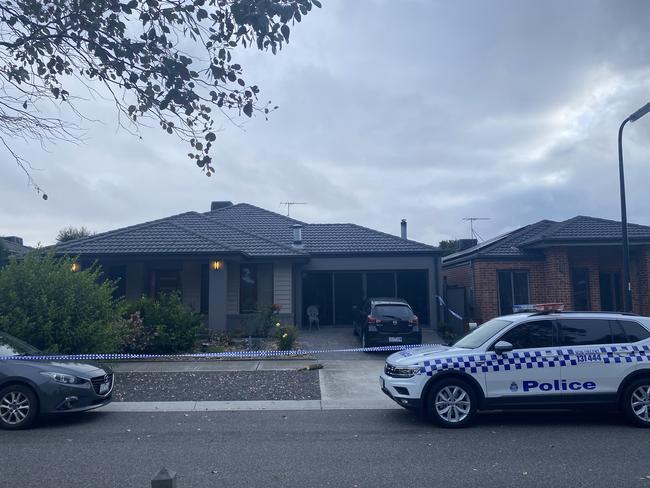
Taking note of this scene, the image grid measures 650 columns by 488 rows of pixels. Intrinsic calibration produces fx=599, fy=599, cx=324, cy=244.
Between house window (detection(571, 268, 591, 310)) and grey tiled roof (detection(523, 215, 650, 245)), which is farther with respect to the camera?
house window (detection(571, 268, 591, 310))

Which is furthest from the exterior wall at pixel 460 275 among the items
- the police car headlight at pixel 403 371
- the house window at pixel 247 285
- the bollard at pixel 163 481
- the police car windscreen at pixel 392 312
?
the bollard at pixel 163 481

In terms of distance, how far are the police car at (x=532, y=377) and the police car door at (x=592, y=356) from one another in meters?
0.01

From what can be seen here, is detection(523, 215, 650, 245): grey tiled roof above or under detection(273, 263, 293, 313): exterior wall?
above

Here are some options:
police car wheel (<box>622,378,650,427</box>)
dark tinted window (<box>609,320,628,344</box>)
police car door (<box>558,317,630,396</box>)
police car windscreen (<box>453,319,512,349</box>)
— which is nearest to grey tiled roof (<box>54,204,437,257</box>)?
police car windscreen (<box>453,319,512,349</box>)

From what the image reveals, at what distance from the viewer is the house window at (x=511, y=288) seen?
831 inches

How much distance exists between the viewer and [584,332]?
8.68 m

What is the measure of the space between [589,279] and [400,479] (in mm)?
16991

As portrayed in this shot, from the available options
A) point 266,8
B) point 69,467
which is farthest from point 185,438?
point 266,8

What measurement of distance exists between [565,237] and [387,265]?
6.04 metres

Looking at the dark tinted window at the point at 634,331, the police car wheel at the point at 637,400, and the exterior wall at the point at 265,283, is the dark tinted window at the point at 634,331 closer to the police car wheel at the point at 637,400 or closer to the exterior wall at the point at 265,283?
the police car wheel at the point at 637,400

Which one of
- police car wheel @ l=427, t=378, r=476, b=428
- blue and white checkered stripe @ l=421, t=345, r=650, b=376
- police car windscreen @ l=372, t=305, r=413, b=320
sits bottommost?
police car wheel @ l=427, t=378, r=476, b=428

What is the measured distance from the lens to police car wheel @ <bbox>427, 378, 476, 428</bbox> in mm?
8289

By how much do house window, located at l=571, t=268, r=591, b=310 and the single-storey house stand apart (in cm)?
464

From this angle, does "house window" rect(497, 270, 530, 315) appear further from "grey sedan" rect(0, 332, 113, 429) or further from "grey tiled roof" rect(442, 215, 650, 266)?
"grey sedan" rect(0, 332, 113, 429)
